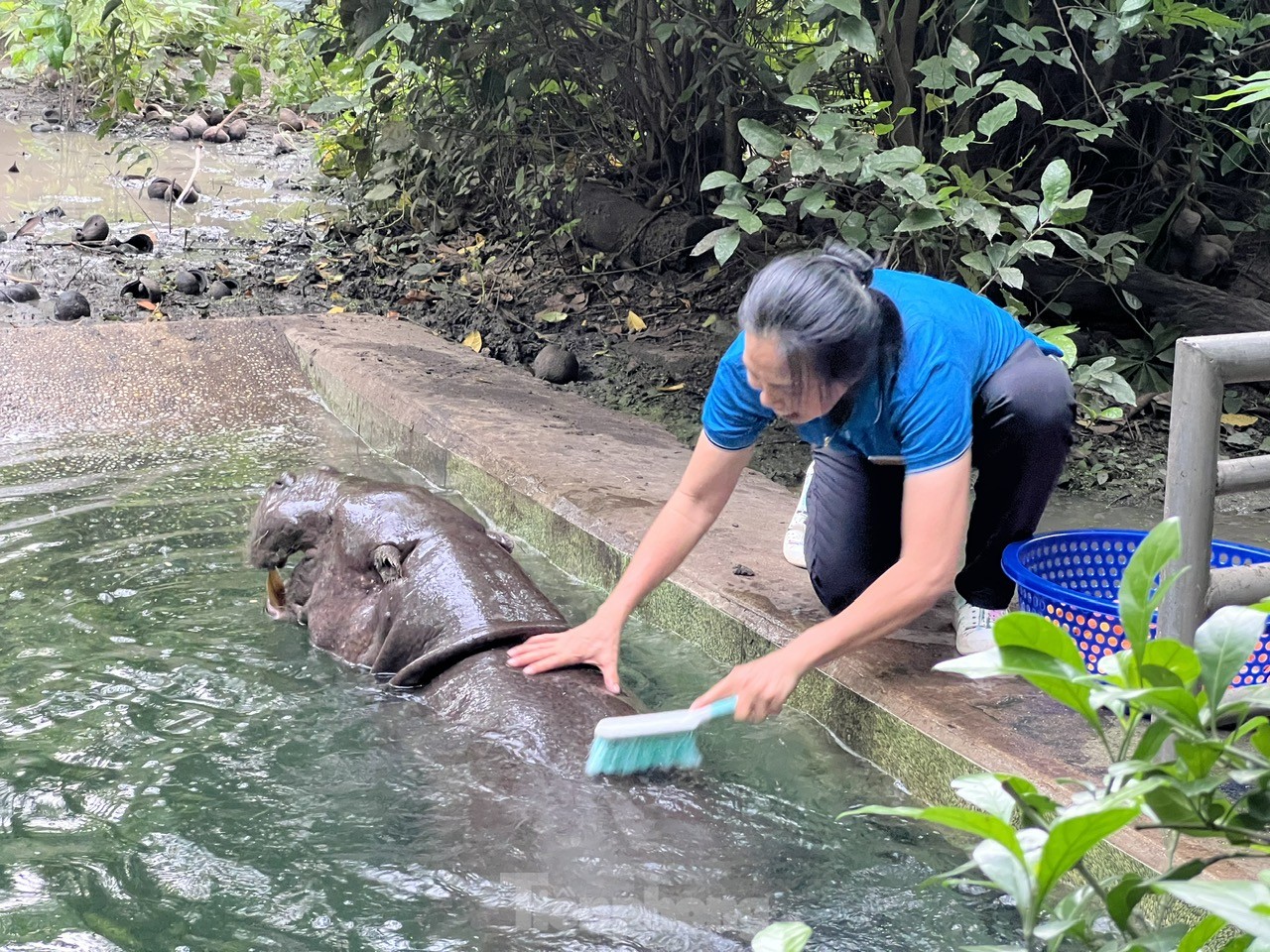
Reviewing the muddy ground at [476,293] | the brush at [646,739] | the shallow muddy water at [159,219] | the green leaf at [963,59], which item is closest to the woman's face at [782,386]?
the brush at [646,739]

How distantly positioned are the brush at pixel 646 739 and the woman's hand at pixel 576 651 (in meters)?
0.31

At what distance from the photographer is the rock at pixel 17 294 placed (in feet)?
22.3

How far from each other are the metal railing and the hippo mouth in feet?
7.20

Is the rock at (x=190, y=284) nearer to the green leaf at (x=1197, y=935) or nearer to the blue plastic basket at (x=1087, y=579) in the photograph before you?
the blue plastic basket at (x=1087, y=579)

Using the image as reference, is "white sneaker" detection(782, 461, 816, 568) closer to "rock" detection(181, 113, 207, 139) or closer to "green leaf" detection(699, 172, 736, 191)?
"green leaf" detection(699, 172, 736, 191)

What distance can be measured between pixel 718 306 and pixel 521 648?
3970 millimetres

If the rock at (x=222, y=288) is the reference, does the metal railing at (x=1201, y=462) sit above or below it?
above

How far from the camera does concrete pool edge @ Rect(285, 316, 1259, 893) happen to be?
104 inches

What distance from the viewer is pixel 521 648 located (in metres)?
2.78

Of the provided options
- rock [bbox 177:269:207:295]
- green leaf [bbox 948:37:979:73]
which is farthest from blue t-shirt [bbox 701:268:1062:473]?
rock [bbox 177:269:207:295]

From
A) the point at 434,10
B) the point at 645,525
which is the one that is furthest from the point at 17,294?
the point at 645,525

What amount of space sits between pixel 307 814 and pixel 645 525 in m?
1.51

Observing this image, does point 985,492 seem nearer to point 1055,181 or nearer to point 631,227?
point 1055,181

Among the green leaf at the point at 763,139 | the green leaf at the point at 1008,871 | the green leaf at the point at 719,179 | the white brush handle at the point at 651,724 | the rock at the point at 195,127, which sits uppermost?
the green leaf at the point at 763,139
